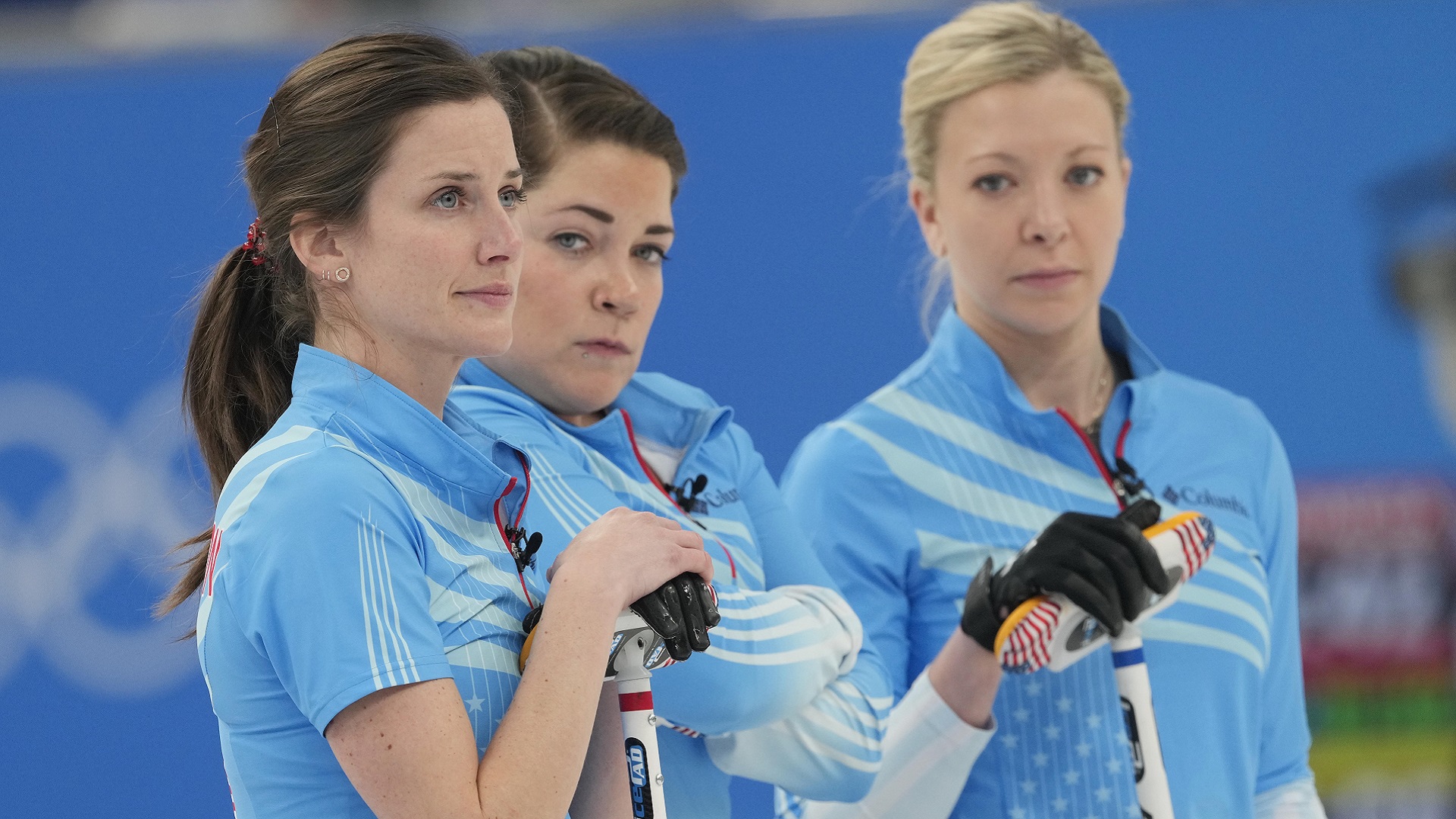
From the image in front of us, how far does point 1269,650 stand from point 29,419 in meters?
3.02

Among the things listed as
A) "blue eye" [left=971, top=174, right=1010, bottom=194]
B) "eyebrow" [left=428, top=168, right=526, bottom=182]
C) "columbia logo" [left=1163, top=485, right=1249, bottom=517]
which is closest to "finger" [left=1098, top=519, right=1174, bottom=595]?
"columbia logo" [left=1163, top=485, right=1249, bottom=517]

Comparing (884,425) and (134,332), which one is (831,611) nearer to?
(884,425)

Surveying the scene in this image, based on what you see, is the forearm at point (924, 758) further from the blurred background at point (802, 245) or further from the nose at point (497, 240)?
the blurred background at point (802, 245)

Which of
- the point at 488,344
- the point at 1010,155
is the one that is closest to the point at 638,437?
the point at 488,344

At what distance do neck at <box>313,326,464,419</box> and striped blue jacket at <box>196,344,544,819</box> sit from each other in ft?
0.09

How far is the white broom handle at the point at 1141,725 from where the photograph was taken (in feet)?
6.23

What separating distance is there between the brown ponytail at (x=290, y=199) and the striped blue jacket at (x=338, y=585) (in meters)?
0.12

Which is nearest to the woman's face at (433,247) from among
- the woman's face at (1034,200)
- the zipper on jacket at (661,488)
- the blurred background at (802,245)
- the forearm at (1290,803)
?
the zipper on jacket at (661,488)

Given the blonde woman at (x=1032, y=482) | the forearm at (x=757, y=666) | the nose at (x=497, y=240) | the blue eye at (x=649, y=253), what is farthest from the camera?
the blonde woman at (x=1032, y=482)

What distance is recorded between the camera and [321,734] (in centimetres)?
124

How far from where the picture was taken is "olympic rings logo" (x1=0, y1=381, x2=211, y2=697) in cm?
369

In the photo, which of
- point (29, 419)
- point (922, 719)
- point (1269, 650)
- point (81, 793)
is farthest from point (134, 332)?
point (1269, 650)

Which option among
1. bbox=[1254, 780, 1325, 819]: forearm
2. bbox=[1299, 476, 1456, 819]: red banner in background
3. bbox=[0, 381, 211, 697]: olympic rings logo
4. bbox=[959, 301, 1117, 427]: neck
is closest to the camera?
bbox=[1254, 780, 1325, 819]: forearm

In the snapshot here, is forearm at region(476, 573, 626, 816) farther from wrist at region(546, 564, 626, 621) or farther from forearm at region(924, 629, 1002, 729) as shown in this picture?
forearm at region(924, 629, 1002, 729)
